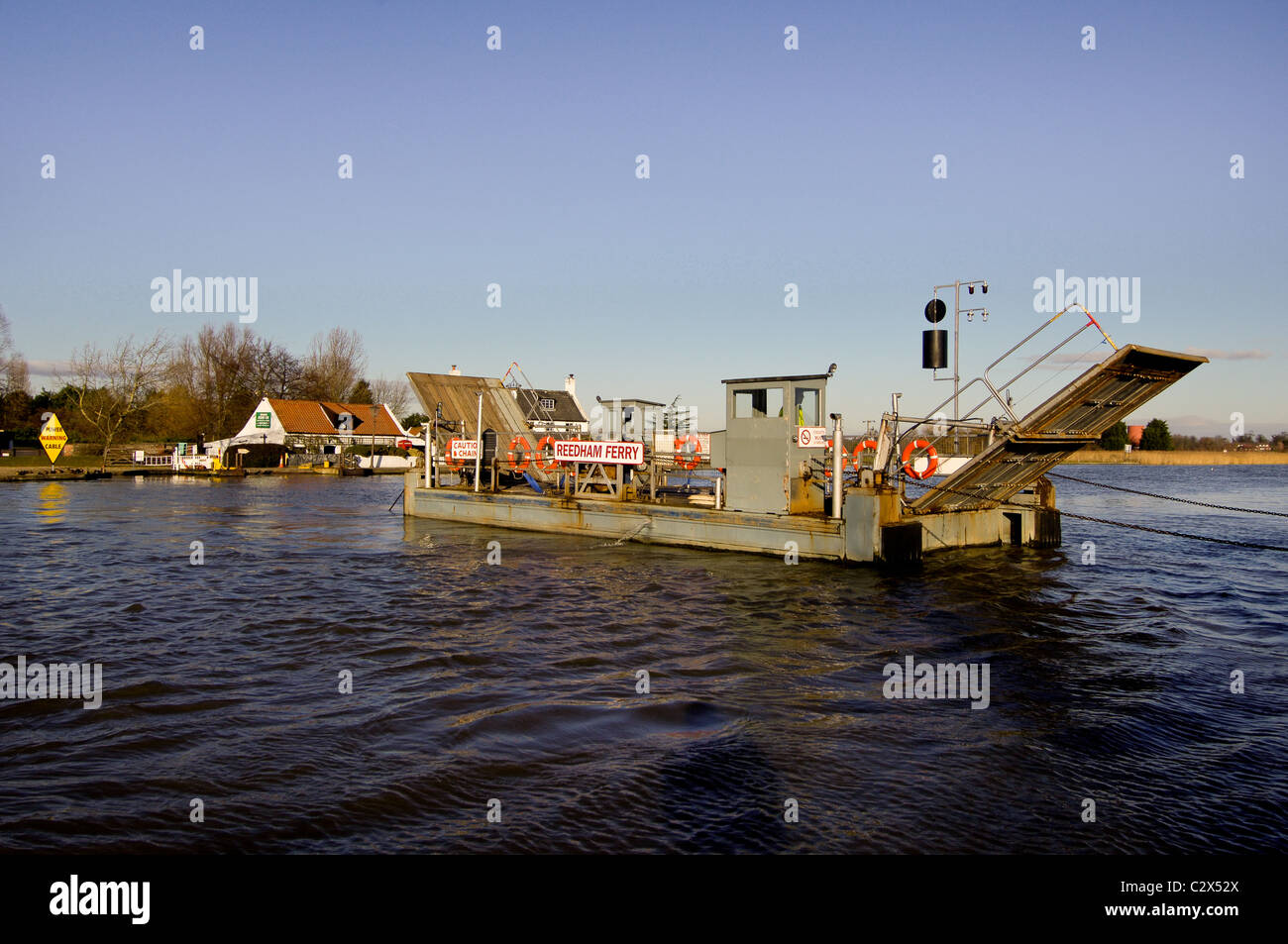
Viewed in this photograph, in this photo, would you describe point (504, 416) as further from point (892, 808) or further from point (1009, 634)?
point (892, 808)

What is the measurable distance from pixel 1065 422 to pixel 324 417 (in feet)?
226

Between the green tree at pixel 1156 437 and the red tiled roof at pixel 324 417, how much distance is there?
91452 mm

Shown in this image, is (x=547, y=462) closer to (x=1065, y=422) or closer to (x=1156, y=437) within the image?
(x=1065, y=422)

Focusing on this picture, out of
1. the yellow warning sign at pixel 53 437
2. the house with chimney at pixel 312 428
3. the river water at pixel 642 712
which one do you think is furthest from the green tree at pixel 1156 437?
the yellow warning sign at pixel 53 437

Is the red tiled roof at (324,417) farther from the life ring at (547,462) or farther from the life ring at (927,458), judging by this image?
the life ring at (927,458)

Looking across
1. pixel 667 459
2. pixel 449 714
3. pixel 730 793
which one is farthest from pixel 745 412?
pixel 730 793

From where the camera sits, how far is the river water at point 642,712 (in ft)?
18.6

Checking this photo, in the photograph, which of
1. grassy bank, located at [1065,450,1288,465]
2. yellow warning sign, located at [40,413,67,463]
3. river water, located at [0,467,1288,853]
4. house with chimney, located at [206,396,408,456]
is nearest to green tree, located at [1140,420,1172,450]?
grassy bank, located at [1065,450,1288,465]

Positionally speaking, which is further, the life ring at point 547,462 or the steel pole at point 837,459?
the life ring at point 547,462

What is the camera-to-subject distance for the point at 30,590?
14828mm

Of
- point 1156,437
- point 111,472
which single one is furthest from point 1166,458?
point 111,472

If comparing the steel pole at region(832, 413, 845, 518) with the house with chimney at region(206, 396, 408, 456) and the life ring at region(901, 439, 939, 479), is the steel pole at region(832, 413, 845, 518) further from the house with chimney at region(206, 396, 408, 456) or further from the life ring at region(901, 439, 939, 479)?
the house with chimney at region(206, 396, 408, 456)

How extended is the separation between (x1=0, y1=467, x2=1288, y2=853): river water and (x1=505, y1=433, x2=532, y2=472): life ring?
341 inches

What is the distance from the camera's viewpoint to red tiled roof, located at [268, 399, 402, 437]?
6944cm
